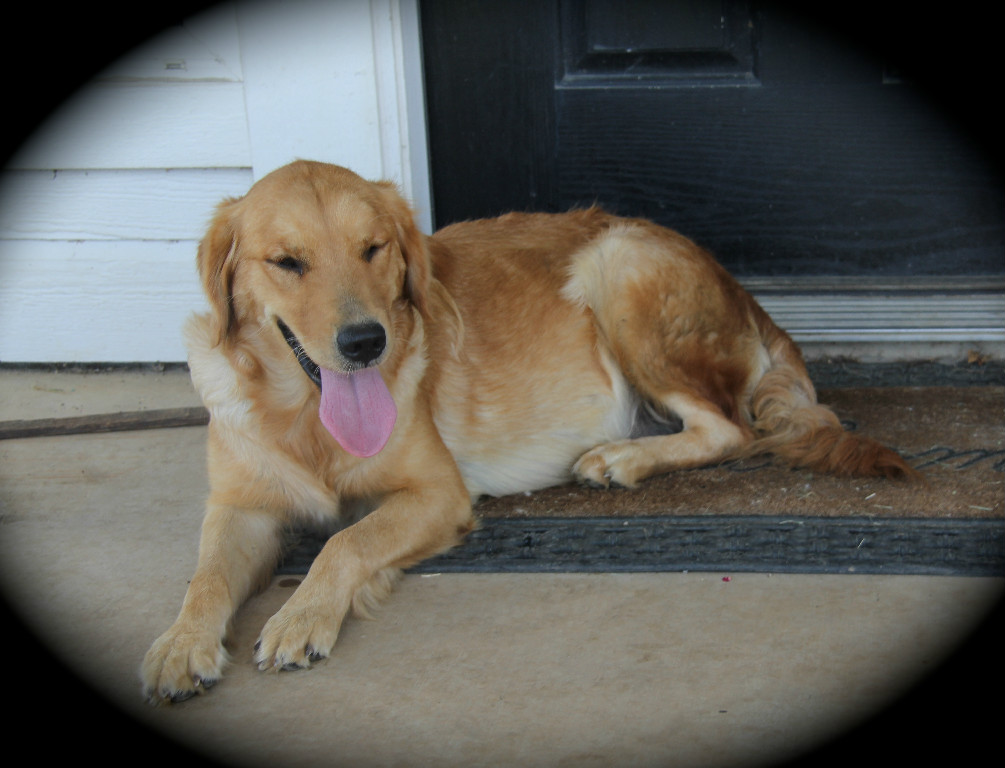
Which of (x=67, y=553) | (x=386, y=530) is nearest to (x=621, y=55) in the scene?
(x=386, y=530)

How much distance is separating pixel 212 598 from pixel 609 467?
4.03ft

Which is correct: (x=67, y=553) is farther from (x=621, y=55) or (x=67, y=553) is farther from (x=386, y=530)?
(x=621, y=55)

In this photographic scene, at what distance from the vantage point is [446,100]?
363 centimetres

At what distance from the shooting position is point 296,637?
1992mm

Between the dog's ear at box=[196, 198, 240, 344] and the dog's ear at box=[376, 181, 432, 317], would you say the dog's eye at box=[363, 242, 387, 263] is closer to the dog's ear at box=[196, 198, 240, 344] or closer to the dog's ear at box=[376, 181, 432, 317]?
the dog's ear at box=[376, 181, 432, 317]

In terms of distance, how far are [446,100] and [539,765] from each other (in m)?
2.69

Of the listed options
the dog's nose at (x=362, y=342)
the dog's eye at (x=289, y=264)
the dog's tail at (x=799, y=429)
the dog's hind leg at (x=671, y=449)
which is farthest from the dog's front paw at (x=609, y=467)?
the dog's eye at (x=289, y=264)

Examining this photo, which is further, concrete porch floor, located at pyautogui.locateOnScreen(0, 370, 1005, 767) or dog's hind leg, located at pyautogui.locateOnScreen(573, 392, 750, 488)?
dog's hind leg, located at pyautogui.locateOnScreen(573, 392, 750, 488)

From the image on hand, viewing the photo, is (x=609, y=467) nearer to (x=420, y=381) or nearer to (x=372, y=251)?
(x=420, y=381)

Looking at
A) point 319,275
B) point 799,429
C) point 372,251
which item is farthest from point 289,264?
point 799,429

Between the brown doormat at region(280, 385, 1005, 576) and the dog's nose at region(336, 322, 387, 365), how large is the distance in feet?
1.98

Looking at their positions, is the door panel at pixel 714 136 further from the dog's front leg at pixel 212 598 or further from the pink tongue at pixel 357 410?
the dog's front leg at pixel 212 598

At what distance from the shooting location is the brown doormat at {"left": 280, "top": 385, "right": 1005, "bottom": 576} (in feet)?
7.56

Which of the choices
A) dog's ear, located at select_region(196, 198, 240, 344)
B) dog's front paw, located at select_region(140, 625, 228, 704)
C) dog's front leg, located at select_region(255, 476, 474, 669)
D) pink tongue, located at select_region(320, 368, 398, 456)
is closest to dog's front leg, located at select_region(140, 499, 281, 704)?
dog's front paw, located at select_region(140, 625, 228, 704)
